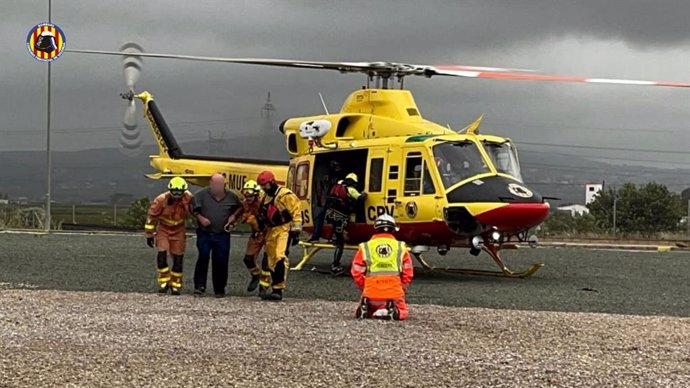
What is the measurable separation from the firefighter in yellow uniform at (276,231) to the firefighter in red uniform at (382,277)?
2.02m

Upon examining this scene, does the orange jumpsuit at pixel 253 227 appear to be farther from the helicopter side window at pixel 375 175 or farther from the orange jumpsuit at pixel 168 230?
the helicopter side window at pixel 375 175

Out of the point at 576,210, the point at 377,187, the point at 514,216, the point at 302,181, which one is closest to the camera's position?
the point at 514,216

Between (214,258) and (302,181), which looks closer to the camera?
(214,258)

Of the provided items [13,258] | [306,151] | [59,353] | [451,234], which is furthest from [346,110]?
[59,353]

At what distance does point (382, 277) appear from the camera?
11.0m

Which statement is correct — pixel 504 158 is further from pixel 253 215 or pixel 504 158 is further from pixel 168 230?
pixel 168 230

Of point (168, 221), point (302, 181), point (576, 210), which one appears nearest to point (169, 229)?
point (168, 221)

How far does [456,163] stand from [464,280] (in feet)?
7.41

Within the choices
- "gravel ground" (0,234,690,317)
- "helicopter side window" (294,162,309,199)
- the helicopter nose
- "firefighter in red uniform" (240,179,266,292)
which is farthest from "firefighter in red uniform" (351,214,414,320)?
"helicopter side window" (294,162,309,199)

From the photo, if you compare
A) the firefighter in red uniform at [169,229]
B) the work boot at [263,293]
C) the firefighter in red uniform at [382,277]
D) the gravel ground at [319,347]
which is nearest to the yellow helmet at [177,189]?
the firefighter in red uniform at [169,229]

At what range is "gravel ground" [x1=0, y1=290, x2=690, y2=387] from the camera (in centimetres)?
753

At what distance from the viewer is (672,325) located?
36.2ft

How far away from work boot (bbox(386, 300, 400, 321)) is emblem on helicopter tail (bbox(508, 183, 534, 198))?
5560mm

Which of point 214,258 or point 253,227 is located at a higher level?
point 253,227
